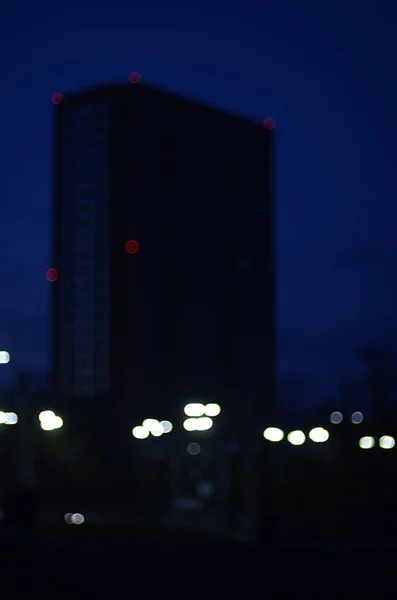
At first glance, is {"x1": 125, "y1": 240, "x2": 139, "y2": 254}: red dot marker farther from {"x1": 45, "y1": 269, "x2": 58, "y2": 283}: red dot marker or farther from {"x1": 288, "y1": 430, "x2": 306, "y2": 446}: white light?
{"x1": 288, "y1": 430, "x2": 306, "y2": 446}: white light

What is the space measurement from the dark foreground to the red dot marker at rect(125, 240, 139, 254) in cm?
1551

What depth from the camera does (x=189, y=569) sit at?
18.7m

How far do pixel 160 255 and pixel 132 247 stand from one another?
6.73 feet

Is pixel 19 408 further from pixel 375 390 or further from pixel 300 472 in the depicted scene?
pixel 375 390

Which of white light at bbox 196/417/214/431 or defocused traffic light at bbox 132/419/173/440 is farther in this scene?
Answer: defocused traffic light at bbox 132/419/173/440

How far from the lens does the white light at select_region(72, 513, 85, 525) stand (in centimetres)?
3477

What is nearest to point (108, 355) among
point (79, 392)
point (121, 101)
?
point (79, 392)

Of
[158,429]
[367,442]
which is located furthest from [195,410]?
[367,442]

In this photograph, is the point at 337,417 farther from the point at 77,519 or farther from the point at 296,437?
the point at 77,519

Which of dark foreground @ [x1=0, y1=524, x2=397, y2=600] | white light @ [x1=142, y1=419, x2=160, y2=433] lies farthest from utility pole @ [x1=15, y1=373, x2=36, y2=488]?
dark foreground @ [x1=0, y1=524, x2=397, y2=600]

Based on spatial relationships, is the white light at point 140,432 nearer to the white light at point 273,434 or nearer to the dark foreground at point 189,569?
the white light at point 273,434

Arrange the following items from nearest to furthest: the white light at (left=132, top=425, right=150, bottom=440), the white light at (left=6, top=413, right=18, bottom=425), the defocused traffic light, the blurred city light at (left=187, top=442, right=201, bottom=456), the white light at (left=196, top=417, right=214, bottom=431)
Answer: the white light at (left=196, top=417, right=214, bottom=431), the white light at (left=6, top=413, right=18, bottom=425), the defocused traffic light, the white light at (left=132, top=425, right=150, bottom=440), the blurred city light at (left=187, top=442, right=201, bottom=456)

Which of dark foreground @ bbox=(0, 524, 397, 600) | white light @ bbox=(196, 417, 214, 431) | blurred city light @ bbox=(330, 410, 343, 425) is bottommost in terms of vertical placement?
dark foreground @ bbox=(0, 524, 397, 600)

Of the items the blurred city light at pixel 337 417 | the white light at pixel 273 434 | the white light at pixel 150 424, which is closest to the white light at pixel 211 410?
the white light at pixel 273 434
